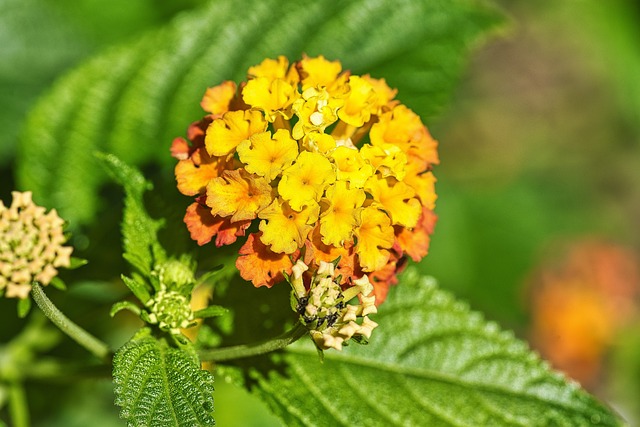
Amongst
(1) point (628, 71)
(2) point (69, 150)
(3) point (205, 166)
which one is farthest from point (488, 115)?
(3) point (205, 166)

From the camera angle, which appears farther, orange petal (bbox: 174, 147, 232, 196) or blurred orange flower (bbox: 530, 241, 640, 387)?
blurred orange flower (bbox: 530, 241, 640, 387)

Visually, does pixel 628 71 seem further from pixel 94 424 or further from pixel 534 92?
pixel 94 424

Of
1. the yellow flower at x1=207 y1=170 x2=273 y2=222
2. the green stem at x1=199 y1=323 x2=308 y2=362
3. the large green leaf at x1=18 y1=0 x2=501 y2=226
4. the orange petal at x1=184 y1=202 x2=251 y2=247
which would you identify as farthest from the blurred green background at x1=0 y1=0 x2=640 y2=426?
the yellow flower at x1=207 y1=170 x2=273 y2=222

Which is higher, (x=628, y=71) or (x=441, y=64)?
(x=628, y=71)

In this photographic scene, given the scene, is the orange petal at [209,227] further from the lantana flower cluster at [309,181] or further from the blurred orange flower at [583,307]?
the blurred orange flower at [583,307]

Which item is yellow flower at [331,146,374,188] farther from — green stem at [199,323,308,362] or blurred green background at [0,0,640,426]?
blurred green background at [0,0,640,426]

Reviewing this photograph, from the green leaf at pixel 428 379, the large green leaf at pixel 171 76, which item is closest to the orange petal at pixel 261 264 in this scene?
the green leaf at pixel 428 379

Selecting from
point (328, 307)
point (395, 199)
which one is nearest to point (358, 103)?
point (395, 199)
